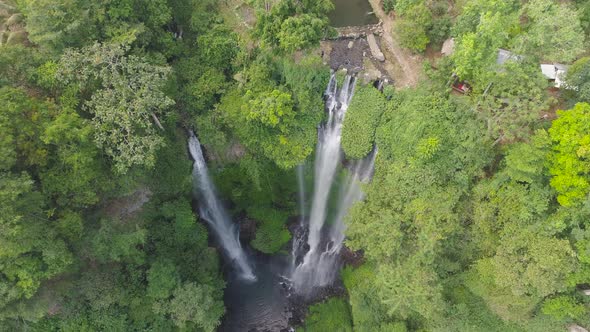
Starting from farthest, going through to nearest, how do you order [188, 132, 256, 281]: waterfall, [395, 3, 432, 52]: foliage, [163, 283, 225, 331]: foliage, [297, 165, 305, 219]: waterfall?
[297, 165, 305, 219]: waterfall, [188, 132, 256, 281]: waterfall, [395, 3, 432, 52]: foliage, [163, 283, 225, 331]: foliage

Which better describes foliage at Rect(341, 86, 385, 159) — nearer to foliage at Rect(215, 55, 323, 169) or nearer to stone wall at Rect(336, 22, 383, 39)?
foliage at Rect(215, 55, 323, 169)

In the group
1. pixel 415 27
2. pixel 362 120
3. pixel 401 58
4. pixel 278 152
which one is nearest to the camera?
pixel 415 27

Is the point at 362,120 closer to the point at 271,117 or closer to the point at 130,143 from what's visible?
the point at 271,117

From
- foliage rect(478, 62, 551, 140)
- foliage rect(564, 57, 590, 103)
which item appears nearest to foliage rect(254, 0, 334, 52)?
foliage rect(478, 62, 551, 140)

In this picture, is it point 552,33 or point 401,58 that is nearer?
point 552,33

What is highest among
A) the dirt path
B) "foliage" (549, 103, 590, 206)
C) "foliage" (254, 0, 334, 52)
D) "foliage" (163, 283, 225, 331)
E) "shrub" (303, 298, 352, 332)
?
"foliage" (254, 0, 334, 52)

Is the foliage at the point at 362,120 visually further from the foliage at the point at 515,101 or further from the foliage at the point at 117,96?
the foliage at the point at 117,96

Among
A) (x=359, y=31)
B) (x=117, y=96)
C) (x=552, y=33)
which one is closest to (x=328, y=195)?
(x=359, y=31)
